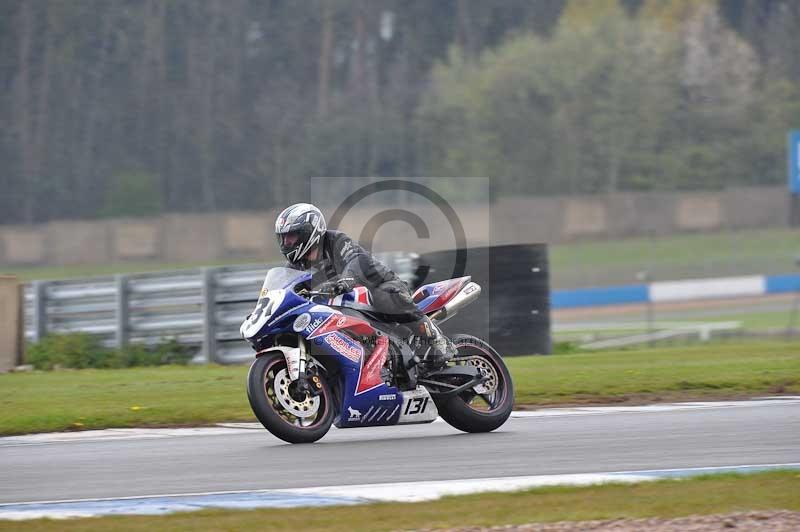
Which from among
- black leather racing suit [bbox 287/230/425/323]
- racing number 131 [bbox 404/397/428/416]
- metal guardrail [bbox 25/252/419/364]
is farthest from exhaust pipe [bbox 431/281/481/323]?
metal guardrail [bbox 25/252/419/364]

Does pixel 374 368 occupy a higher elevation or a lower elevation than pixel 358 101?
lower

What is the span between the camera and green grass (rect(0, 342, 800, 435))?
36.1 feet

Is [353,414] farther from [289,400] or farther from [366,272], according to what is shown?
[366,272]

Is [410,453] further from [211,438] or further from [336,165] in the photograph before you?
[336,165]

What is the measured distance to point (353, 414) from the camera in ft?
29.2

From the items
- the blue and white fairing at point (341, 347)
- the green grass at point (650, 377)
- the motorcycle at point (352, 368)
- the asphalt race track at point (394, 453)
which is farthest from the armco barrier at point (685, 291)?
the blue and white fairing at point (341, 347)

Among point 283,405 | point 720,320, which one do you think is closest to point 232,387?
point 283,405

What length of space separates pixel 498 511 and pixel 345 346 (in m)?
2.80

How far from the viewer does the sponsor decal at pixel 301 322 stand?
8695 mm

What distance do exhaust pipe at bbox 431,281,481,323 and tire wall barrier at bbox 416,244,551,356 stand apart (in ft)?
17.7

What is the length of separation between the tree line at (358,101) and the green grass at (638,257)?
387 inches

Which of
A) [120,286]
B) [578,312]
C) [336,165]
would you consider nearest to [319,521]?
[120,286]

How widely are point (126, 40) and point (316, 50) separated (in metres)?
8.68

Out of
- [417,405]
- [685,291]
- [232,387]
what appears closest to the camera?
[417,405]
